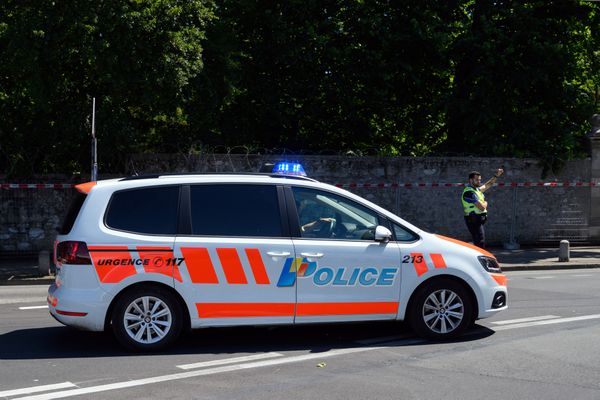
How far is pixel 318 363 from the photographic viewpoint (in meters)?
7.20

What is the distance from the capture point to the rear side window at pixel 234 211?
779cm

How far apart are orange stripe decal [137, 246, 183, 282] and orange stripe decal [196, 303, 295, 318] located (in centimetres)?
38

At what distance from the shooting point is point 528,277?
1447cm

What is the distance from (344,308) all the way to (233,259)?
1.23 metres

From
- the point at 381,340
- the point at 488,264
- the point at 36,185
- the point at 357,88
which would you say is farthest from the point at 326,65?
the point at 381,340

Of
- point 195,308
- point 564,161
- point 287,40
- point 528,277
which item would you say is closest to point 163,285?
point 195,308

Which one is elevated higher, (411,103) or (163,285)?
(411,103)

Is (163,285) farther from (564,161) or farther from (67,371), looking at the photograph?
(564,161)

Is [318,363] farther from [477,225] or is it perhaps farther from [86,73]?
[86,73]

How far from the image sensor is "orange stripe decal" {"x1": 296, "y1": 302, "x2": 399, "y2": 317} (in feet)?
25.6

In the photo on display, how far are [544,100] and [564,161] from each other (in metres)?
2.09

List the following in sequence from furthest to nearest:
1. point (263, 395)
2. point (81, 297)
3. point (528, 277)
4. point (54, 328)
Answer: point (528, 277) < point (54, 328) < point (81, 297) < point (263, 395)

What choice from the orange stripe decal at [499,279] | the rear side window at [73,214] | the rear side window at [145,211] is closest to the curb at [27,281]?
the rear side window at [73,214]

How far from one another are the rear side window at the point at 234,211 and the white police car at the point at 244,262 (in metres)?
0.01
